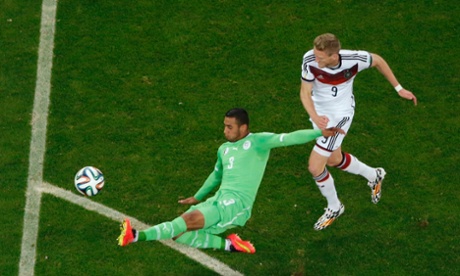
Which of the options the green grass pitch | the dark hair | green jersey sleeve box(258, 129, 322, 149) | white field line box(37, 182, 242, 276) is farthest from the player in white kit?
white field line box(37, 182, 242, 276)

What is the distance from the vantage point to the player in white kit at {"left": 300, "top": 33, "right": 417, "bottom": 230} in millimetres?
10328

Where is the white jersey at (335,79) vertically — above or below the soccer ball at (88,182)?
above

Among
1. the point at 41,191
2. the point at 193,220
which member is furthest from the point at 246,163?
the point at 41,191

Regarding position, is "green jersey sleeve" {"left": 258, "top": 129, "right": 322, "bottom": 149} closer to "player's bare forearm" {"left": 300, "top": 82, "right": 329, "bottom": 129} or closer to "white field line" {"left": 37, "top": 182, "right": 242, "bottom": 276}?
"player's bare forearm" {"left": 300, "top": 82, "right": 329, "bottom": 129}

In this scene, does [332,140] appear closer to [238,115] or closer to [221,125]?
[238,115]

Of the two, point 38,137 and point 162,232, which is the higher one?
point 38,137

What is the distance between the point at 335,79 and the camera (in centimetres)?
1073

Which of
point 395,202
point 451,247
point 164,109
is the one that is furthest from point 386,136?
point 164,109

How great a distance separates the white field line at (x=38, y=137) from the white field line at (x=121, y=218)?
25 cm

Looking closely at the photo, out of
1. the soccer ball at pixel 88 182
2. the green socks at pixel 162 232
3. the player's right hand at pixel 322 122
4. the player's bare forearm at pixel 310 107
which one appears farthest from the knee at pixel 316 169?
the soccer ball at pixel 88 182

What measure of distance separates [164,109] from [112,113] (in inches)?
31.8

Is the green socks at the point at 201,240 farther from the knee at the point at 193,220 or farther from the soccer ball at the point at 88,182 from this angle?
the soccer ball at the point at 88,182

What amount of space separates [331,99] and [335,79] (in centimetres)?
30

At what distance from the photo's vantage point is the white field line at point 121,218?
1075cm
